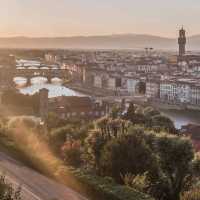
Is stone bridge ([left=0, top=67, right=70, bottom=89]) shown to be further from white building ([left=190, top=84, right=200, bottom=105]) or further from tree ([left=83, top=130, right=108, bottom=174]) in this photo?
tree ([left=83, top=130, right=108, bottom=174])

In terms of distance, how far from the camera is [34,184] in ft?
13.1

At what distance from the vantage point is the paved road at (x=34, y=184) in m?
3.68

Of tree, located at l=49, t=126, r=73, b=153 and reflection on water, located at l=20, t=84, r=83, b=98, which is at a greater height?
tree, located at l=49, t=126, r=73, b=153

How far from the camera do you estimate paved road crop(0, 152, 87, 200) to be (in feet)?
12.1

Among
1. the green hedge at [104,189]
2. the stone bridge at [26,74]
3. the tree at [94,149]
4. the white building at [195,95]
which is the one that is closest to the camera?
the green hedge at [104,189]

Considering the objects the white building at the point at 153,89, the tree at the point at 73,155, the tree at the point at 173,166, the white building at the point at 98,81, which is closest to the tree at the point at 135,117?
the tree at the point at 173,166

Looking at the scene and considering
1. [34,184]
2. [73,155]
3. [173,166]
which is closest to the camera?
[34,184]

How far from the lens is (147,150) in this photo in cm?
496

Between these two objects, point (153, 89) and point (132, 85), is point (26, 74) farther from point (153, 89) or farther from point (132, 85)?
point (153, 89)

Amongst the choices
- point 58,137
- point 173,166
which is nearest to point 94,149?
point 173,166

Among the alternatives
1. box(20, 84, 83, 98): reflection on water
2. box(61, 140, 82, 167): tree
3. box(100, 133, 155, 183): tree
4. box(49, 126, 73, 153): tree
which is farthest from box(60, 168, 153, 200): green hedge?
box(20, 84, 83, 98): reflection on water

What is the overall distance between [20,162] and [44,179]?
2.21ft

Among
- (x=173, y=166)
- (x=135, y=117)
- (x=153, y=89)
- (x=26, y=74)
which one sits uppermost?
(x=173, y=166)

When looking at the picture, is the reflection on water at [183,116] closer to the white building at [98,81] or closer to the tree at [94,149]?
the white building at [98,81]
